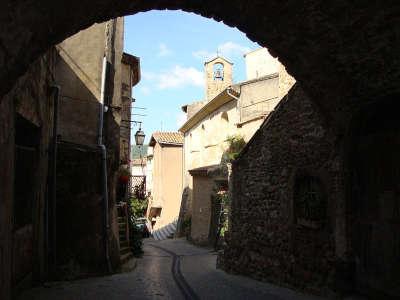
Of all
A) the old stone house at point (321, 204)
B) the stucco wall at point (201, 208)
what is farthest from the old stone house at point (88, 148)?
the stucco wall at point (201, 208)

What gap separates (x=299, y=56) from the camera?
5.77 metres

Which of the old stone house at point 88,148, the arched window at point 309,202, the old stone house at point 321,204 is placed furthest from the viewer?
the old stone house at point 88,148

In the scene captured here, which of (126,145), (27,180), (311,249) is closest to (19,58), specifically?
(27,180)

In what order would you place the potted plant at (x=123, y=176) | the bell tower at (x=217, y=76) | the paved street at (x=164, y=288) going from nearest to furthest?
the paved street at (x=164, y=288) → the potted plant at (x=123, y=176) → the bell tower at (x=217, y=76)

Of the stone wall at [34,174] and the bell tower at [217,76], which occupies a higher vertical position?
the bell tower at [217,76]

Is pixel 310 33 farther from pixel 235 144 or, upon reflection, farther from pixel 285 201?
pixel 235 144

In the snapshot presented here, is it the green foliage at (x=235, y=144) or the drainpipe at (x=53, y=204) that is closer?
the drainpipe at (x=53, y=204)

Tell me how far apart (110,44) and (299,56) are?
8.18m

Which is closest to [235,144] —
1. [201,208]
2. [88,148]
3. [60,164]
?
[201,208]

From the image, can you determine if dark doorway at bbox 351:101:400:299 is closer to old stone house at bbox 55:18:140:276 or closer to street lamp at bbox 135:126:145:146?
old stone house at bbox 55:18:140:276

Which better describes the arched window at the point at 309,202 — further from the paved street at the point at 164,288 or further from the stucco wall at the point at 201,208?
the stucco wall at the point at 201,208

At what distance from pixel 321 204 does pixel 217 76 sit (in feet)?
79.8

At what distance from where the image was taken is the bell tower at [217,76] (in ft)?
97.4

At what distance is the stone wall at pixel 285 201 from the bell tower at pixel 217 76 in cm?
1965
